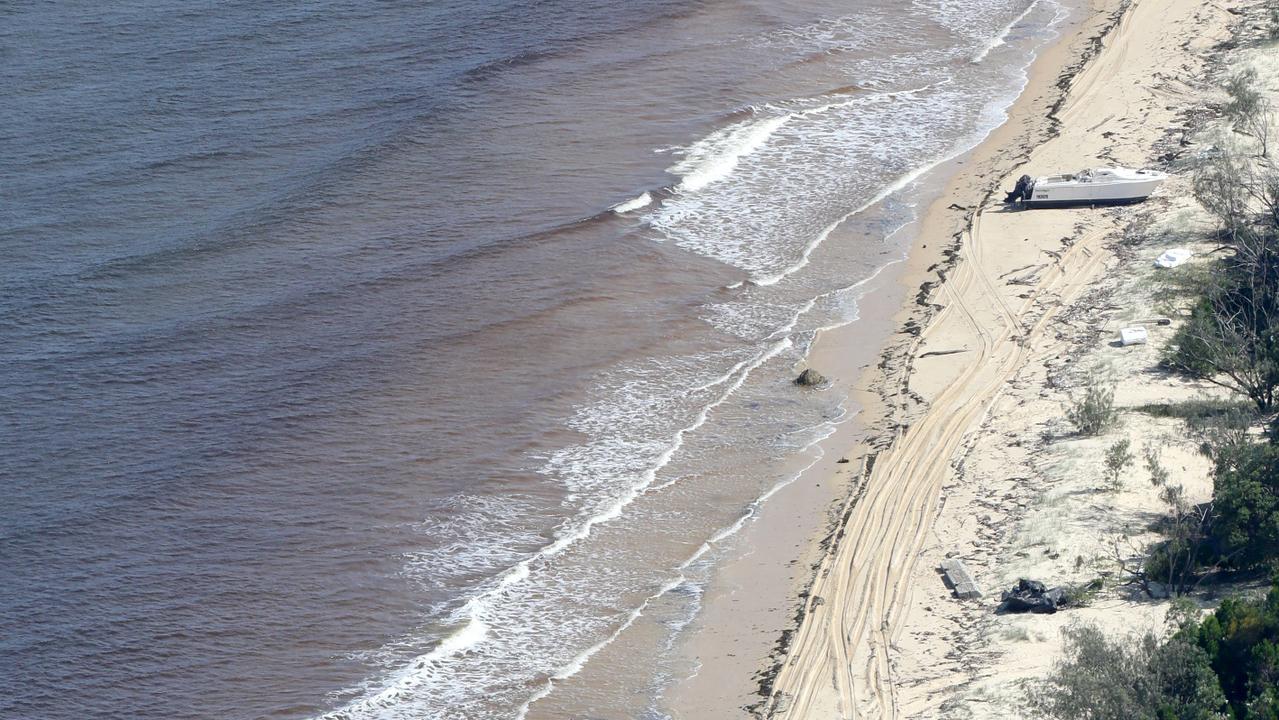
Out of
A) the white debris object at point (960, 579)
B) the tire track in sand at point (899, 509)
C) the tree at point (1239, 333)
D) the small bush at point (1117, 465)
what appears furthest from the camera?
the tree at point (1239, 333)

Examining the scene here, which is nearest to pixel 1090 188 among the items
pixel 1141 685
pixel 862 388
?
pixel 862 388

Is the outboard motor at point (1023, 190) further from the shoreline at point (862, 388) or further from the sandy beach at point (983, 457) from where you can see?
the shoreline at point (862, 388)

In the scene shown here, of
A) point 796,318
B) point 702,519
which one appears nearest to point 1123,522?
point 702,519

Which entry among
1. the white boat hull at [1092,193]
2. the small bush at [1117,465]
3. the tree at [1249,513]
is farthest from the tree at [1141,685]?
the white boat hull at [1092,193]

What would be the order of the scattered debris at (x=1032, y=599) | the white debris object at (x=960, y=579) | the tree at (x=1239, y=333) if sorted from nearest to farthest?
the scattered debris at (x=1032, y=599) → the white debris object at (x=960, y=579) → the tree at (x=1239, y=333)

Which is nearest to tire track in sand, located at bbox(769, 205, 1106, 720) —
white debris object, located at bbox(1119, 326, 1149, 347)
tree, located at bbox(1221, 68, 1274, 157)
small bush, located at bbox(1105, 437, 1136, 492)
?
white debris object, located at bbox(1119, 326, 1149, 347)

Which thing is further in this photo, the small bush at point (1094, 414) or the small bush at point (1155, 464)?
the small bush at point (1094, 414)

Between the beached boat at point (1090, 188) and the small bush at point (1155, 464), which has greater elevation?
the beached boat at point (1090, 188)
